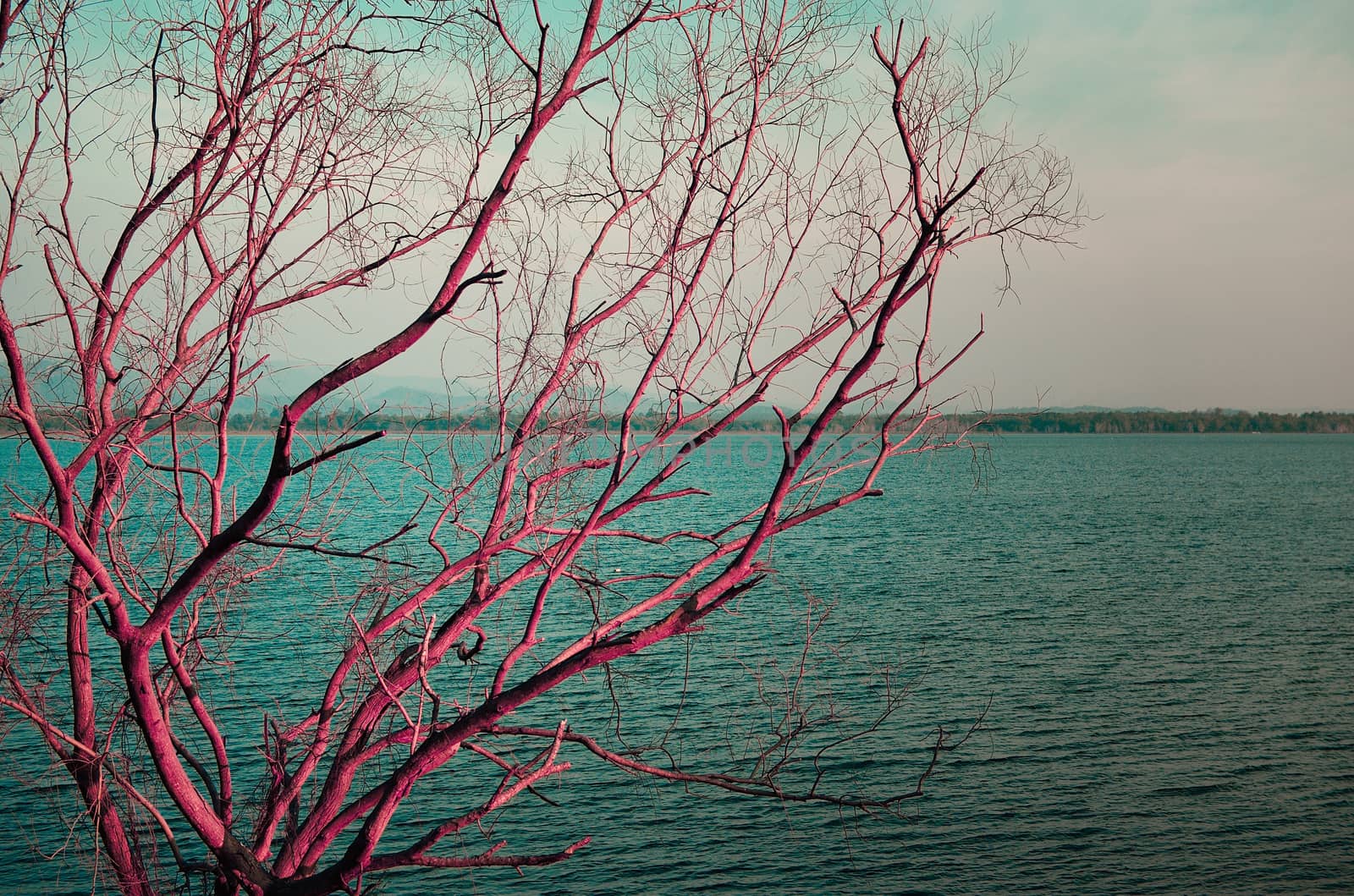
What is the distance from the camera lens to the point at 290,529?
6.11 m

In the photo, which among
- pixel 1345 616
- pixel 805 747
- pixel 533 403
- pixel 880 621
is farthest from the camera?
pixel 1345 616

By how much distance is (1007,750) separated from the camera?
20.8m

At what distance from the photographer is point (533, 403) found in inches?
256

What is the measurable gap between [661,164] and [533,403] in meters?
1.68

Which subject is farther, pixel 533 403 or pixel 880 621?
pixel 880 621

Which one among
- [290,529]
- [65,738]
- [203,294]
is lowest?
[65,738]

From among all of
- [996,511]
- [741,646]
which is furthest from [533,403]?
[996,511]

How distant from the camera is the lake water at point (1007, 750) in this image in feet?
Answer: 53.0

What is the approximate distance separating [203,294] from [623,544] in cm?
3690

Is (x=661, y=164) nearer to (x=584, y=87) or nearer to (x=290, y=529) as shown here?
(x=584, y=87)

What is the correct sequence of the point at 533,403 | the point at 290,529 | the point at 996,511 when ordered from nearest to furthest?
the point at 290,529 < the point at 533,403 < the point at 996,511

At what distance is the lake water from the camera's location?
635 inches

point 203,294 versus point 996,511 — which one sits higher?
point 203,294

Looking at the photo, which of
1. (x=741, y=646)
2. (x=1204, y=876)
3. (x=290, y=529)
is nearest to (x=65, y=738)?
(x=290, y=529)
